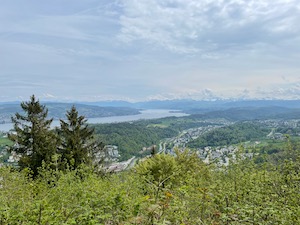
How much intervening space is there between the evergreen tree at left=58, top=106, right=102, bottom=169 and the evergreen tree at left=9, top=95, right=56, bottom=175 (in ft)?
3.94

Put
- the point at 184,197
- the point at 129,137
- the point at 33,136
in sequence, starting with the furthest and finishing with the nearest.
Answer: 1. the point at 129,137
2. the point at 33,136
3. the point at 184,197

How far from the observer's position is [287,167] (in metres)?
5.39

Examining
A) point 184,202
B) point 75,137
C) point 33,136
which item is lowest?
point 75,137

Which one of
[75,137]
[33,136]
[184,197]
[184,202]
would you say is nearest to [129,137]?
[75,137]

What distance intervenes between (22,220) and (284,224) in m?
3.15

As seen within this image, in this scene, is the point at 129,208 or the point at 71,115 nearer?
the point at 129,208

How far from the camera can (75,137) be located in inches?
813

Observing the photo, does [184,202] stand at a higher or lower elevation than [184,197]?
higher

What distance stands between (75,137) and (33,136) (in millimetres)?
2918

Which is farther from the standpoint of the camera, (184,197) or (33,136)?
(33,136)

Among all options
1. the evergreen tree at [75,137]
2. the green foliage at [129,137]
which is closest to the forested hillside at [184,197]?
the evergreen tree at [75,137]

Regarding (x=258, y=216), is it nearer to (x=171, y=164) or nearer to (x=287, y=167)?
(x=287, y=167)

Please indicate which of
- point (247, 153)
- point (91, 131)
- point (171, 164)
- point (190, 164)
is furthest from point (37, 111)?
point (247, 153)

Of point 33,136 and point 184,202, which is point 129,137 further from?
point 184,202
